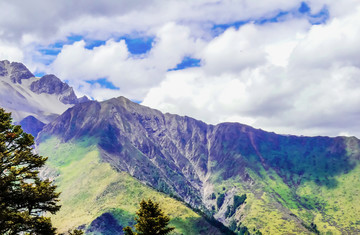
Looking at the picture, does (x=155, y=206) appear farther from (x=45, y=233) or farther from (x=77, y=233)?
(x=45, y=233)

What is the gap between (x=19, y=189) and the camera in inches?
1326

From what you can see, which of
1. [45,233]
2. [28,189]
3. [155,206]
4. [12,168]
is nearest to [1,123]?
[12,168]

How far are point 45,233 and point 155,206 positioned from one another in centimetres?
1339

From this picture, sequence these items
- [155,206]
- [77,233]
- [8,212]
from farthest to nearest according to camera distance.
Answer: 1. [155,206]
2. [77,233]
3. [8,212]

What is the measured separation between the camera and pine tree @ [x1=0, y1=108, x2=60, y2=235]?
32500 mm

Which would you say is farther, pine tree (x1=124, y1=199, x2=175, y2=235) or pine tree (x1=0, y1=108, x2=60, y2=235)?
pine tree (x1=124, y1=199, x2=175, y2=235)

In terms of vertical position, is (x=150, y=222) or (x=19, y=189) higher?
(x=19, y=189)

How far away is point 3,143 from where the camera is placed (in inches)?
1320

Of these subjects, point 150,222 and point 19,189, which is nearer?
point 19,189

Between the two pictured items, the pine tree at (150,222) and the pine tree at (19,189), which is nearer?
the pine tree at (19,189)

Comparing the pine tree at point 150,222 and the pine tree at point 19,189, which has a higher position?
the pine tree at point 19,189

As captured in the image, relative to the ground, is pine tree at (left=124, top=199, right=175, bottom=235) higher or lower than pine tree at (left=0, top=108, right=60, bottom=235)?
lower

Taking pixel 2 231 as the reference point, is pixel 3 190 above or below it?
above

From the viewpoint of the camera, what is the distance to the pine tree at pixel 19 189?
32500 millimetres
